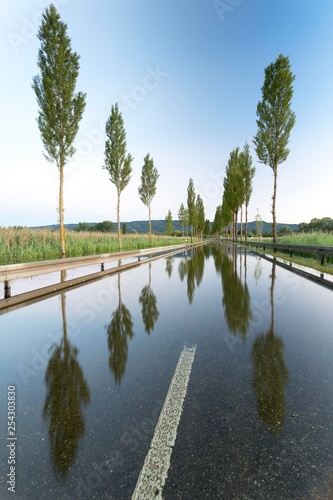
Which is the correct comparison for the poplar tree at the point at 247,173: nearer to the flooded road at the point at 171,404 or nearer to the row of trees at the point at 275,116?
the row of trees at the point at 275,116

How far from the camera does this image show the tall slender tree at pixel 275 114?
24109 millimetres

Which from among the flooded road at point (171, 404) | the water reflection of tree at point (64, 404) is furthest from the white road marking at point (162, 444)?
the water reflection of tree at point (64, 404)

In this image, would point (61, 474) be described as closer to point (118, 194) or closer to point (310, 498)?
point (310, 498)

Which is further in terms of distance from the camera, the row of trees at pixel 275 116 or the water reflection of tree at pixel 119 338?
the row of trees at pixel 275 116

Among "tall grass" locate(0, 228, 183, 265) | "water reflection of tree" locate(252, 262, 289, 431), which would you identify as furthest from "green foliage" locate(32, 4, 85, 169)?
"water reflection of tree" locate(252, 262, 289, 431)

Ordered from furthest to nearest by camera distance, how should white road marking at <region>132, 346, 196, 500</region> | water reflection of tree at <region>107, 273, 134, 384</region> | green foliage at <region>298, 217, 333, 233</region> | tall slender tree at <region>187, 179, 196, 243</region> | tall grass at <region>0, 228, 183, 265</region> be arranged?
green foliage at <region>298, 217, 333, 233</region> < tall slender tree at <region>187, 179, 196, 243</region> < tall grass at <region>0, 228, 183, 265</region> < water reflection of tree at <region>107, 273, 134, 384</region> < white road marking at <region>132, 346, 196, 500</region>

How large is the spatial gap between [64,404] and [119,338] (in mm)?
1661

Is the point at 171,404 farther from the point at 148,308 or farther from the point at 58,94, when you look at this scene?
the point at 58,94

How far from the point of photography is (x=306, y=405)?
2350 millimetres

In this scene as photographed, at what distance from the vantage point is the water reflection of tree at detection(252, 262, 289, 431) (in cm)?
222

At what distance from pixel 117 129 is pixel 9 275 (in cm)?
2492

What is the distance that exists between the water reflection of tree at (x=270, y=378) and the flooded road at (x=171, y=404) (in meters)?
0.02

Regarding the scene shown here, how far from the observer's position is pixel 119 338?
408 cm

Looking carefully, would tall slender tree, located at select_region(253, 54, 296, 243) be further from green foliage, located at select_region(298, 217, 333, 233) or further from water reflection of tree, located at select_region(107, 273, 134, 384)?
green foliage, located at select_region(298, 217, 333, 233)
